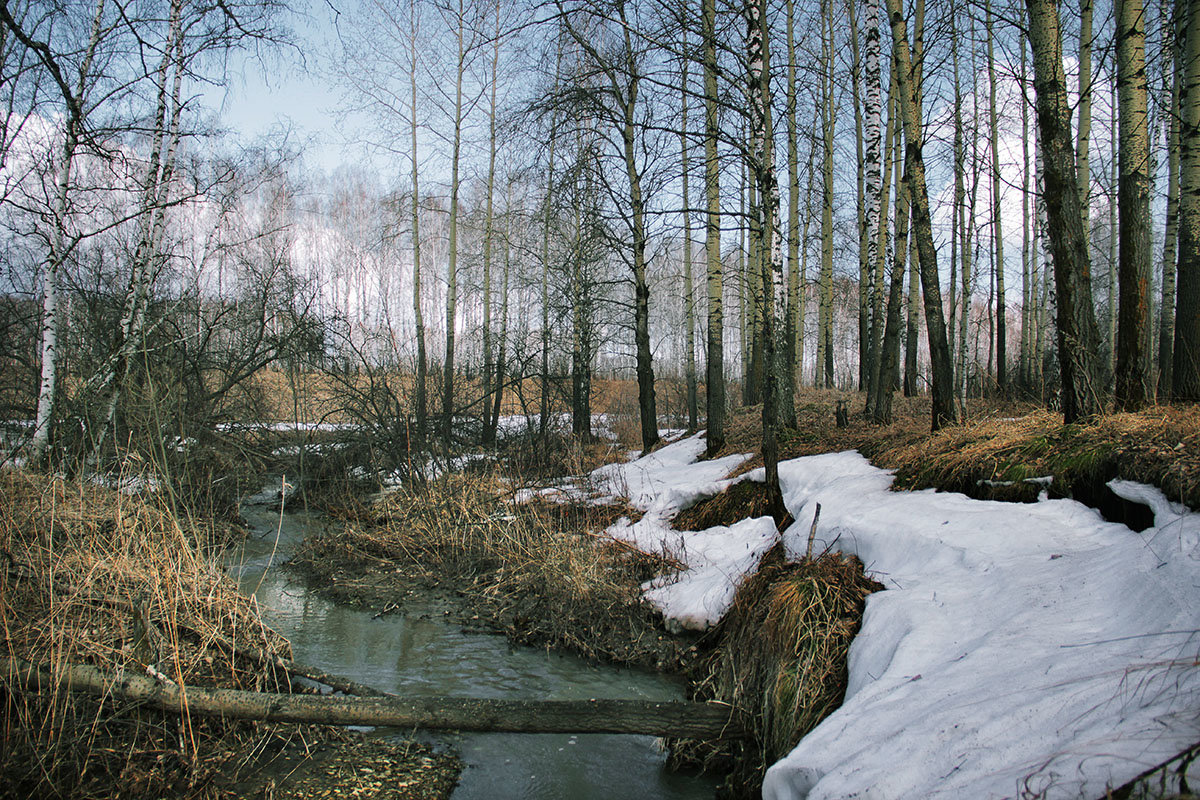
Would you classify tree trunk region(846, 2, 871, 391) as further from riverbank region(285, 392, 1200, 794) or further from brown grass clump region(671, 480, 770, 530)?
brown grass clump region(671, 480, 770, 530)

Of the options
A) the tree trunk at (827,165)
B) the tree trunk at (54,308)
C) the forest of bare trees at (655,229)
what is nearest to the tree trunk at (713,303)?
the forest of bare trees at (655,229)

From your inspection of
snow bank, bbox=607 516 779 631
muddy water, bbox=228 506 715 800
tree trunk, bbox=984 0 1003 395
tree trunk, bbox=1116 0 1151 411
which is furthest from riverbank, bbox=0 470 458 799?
tree trunk, bbox=984 0 1003 395

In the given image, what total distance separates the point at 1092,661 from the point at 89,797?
4308 mm

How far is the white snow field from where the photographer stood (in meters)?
1.83

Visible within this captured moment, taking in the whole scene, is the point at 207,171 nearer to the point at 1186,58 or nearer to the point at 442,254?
the point at 442,254

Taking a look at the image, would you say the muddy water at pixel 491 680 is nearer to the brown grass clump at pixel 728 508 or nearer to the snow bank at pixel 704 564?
the snow bank at pixel 704 564

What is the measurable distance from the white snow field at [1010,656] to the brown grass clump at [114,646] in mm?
3066

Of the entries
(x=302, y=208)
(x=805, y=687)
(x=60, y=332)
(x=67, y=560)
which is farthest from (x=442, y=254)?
(x=805, y=687)

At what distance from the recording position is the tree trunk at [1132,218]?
4984mm

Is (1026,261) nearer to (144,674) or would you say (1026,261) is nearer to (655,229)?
(655,229)

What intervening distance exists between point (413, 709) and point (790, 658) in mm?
1981

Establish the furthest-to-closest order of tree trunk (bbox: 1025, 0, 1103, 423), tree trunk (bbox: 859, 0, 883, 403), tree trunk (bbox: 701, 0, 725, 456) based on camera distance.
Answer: tree trunk (bbox: 859, 0, 883, 403) → tree trunk (bbox: 701, 0, 725, 456) → tree trunk (bbox: 1025, 0, 1103, 423)

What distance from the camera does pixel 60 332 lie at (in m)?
7.93

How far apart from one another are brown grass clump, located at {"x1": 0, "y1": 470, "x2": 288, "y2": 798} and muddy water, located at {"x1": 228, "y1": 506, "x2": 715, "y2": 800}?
45 cm
